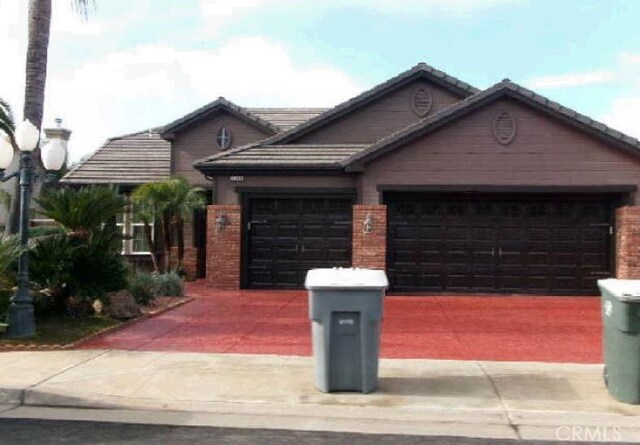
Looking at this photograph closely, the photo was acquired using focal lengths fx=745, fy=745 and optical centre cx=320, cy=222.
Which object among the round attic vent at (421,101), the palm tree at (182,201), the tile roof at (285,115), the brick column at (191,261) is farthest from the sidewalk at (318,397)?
the tile roof at (285,115)

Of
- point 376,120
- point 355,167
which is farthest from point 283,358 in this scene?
point 376,120

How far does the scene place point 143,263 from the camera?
73.9ft

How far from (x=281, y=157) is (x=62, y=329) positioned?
833 cm

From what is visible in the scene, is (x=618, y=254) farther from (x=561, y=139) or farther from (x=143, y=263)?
(x=143, y=263)

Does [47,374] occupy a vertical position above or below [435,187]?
below

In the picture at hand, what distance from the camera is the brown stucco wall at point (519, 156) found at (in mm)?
17125

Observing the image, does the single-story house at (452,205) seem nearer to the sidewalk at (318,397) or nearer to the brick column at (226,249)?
the brick column at (226,249)

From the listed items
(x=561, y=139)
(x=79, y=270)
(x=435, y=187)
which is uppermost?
(x=561, y=139)

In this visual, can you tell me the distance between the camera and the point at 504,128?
17250 millimetres

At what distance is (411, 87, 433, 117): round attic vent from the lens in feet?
67.9

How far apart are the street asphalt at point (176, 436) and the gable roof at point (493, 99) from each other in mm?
11401

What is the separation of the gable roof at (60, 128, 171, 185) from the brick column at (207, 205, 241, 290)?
15.4 ft

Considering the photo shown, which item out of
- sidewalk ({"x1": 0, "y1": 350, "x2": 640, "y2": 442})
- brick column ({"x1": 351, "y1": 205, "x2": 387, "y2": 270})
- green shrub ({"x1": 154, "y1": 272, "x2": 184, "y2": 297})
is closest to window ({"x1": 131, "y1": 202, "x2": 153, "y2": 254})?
green shrub ({"x1": 154, "y1": 272, "x2": 184, "y2": 297})

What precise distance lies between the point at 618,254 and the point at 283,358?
10.7m
